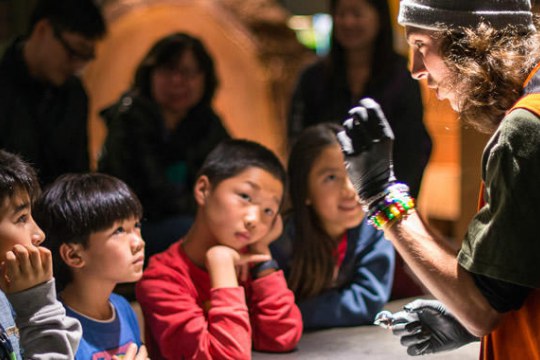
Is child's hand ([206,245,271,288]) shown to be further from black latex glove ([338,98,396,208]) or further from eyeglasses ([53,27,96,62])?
eyeglasses ([53,27,96,62])

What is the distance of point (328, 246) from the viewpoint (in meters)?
2.31

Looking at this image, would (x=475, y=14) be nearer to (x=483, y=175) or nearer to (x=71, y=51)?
(x=483, y=175)

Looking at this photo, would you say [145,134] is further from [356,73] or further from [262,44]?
[262,44]

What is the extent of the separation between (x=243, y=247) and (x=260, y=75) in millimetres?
2145

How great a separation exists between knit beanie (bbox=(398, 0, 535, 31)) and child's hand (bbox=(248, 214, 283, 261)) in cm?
72

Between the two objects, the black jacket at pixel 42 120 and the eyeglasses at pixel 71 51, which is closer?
the black jacket at pixel 42 120

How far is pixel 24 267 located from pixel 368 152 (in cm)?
61

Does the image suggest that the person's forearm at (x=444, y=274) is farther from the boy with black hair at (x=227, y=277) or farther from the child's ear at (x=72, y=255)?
the child's ear at (x=72, y=255)

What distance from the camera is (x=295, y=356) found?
1998mm

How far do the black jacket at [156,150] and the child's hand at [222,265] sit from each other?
72 centimetres

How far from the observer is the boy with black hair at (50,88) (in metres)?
2.23

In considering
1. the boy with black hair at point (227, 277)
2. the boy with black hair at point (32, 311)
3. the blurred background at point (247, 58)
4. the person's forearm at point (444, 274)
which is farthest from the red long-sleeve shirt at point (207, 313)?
the blurred background at point (247, 58)

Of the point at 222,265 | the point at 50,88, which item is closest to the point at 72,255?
the point at 222,265

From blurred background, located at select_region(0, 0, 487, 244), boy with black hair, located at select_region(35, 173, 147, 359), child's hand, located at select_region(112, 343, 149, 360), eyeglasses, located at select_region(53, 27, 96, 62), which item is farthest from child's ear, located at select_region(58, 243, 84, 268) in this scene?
blurred background, located at select_region(0, 0, 487, 244)
